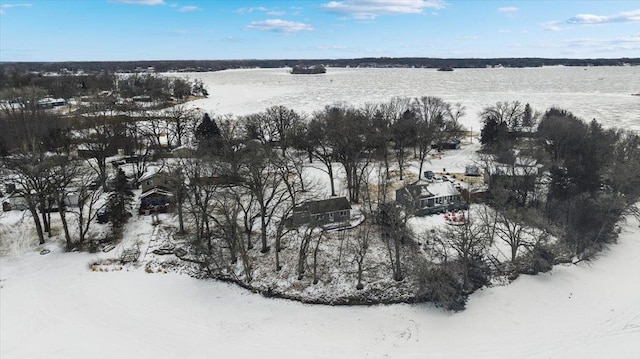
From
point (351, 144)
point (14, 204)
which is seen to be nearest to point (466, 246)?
point (351, 144)

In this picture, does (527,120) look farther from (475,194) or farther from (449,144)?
(475,194)

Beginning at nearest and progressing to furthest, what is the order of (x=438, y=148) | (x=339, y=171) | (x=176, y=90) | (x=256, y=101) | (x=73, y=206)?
(x=73, y=206) < (x=339, y=171) < (x=438, y=148) < (x=256, y=101) < (x=176, y=90)

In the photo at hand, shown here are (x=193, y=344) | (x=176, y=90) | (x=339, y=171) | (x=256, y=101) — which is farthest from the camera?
(x=176, y=90)

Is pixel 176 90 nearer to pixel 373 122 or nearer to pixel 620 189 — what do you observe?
pixel 373 122

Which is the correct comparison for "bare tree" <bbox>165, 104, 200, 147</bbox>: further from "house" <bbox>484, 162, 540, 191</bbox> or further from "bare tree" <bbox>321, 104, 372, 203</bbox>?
"house" <bbox>484, 162, 540, 191</bbox>

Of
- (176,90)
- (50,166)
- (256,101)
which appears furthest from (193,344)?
(176,90)

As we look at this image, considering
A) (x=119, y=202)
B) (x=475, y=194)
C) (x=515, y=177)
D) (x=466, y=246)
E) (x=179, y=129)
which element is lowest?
(x=466, y=246)

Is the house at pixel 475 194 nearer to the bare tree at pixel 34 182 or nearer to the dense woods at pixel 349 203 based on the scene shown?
the dense woods at pixel 349 203

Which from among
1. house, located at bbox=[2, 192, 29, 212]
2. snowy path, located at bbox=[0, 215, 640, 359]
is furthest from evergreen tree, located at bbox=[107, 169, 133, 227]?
house, located at bbox=[2, 192, 29, 212]
